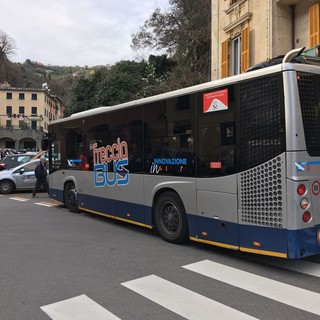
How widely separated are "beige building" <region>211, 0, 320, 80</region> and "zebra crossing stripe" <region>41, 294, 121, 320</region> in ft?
38.7

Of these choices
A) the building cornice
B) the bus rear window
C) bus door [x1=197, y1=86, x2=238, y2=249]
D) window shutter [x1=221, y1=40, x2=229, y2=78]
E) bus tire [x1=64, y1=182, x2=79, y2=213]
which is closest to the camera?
the bus rear window

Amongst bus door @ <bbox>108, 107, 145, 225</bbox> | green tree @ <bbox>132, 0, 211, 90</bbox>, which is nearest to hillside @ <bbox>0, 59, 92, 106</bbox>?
green tree @ <bbox>132, 0, 211, 90</bbox>

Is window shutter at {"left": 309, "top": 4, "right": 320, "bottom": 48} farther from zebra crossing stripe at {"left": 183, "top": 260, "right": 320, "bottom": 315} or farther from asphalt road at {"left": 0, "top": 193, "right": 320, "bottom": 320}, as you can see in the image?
zebra crossing stripe at {"left": 183, "top": 260, "right": 320, "bottom": 315}

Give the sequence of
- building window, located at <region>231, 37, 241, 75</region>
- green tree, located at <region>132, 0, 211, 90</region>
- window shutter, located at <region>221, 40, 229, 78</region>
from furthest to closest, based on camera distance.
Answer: green tree, located at <region>132, 0, 211, 90</region> < window shutter, located at <region>221, 40, 229, 78</region> < building window, located at <region>231, 37, 241, 75</region>

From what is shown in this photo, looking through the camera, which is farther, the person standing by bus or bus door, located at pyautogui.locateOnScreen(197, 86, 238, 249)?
the person standing by bus

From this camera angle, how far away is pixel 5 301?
182 inches

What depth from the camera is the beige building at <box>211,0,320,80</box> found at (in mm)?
14613

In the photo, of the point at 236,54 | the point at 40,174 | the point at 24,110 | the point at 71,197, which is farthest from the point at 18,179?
the point at 24,110

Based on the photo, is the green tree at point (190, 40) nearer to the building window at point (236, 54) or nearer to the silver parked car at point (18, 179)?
the building window at point (236, 54)

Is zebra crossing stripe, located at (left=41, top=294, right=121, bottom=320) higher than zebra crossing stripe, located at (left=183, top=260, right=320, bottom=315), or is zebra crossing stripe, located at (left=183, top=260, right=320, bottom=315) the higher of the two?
zebra crossing stripe, located at (left=183, top=260, right=320, bottom=315)

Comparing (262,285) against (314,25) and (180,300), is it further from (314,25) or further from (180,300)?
(314,25)

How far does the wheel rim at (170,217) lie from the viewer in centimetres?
733

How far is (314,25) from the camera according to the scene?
13.3 m

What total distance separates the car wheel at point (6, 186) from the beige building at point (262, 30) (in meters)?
10.9
